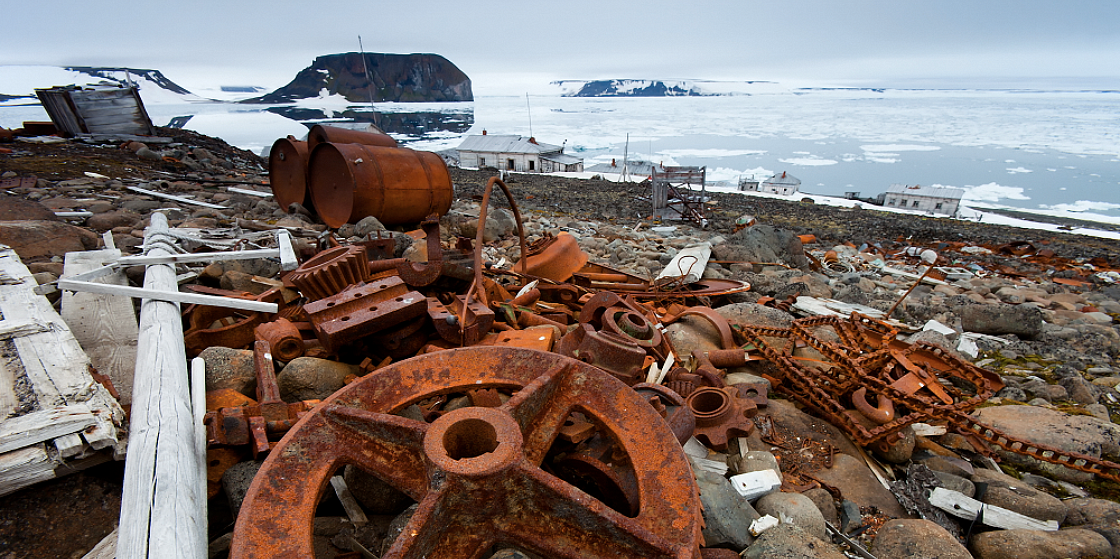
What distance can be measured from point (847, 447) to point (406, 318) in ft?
8.12

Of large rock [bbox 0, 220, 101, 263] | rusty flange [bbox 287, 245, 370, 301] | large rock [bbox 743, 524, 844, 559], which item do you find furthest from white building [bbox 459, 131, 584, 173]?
large rock [bbox 743, 524, 844, 559]

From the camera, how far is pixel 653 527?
4.42 feet

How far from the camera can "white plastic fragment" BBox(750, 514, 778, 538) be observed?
178 centimetres

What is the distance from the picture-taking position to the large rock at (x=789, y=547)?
5.26ft

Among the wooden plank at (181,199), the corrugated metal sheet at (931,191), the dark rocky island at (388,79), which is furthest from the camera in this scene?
the dark rocky island at (388,79)

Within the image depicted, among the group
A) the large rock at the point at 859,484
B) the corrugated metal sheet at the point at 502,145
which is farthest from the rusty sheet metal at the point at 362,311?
the corrugated metal sheet at the point at 502,145

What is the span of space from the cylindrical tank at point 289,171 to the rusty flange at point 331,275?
4.59 metres

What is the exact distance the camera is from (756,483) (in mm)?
2057

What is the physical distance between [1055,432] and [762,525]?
7.23ft

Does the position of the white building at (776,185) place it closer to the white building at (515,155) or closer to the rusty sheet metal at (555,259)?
the white building at (515,155)

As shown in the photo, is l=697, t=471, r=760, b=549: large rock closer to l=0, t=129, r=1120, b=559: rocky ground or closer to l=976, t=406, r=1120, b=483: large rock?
l=0, t=129, r=1120, b=559: rocky ground

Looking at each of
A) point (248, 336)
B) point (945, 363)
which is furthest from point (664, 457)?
point (945, 363)

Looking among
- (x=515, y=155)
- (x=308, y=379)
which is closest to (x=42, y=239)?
(x=308, y=379)

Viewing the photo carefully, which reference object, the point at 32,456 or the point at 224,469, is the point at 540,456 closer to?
the point at 224,469
